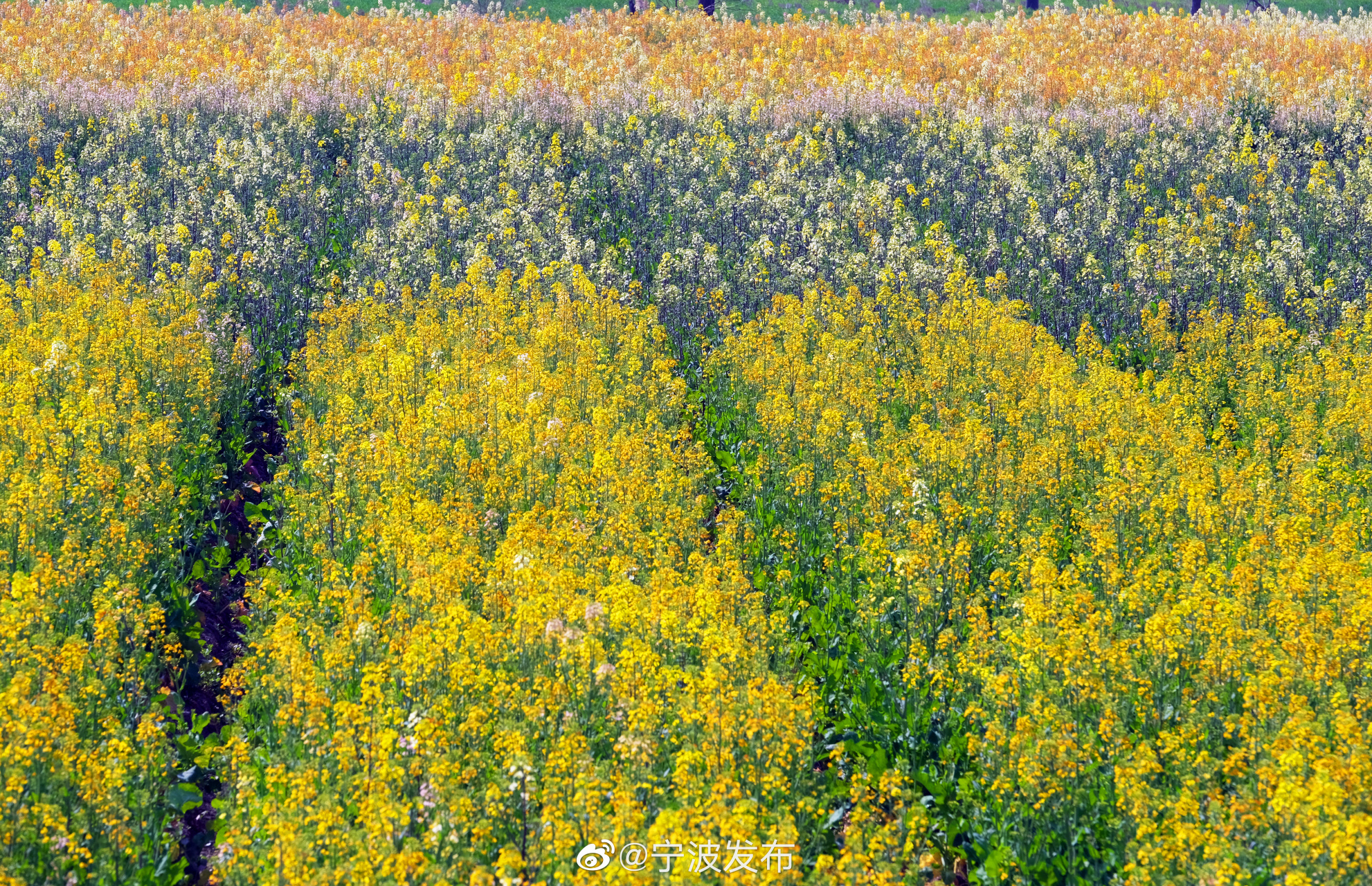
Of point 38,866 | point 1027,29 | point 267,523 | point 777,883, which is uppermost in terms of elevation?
point 1027,29

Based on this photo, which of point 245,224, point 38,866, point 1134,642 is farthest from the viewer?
point 245,224

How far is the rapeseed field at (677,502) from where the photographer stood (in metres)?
6.70

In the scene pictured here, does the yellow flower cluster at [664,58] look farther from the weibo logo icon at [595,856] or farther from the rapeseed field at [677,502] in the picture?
the weibo logo icon at [595,856]

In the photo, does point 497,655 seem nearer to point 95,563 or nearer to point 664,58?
point 95,563

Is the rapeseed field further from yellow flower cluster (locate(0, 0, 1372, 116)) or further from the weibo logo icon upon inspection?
yellow flower cluster (locate(0, 0, 1372, 116))

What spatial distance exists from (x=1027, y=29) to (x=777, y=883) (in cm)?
3336

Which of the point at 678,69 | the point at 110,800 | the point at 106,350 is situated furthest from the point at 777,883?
the point at 678,69

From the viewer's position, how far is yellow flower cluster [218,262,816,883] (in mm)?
6324

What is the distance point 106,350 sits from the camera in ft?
42.8

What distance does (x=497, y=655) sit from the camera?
7.89 metres

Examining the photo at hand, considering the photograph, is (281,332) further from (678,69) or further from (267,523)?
(678,69)

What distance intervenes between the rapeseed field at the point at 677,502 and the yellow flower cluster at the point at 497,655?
48 mm

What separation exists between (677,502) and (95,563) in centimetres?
456

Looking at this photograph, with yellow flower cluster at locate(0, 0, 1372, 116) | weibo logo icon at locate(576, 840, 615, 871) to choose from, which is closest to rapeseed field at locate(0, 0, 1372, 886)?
weibo logo icon at locate(576, 840, 615, 871)
